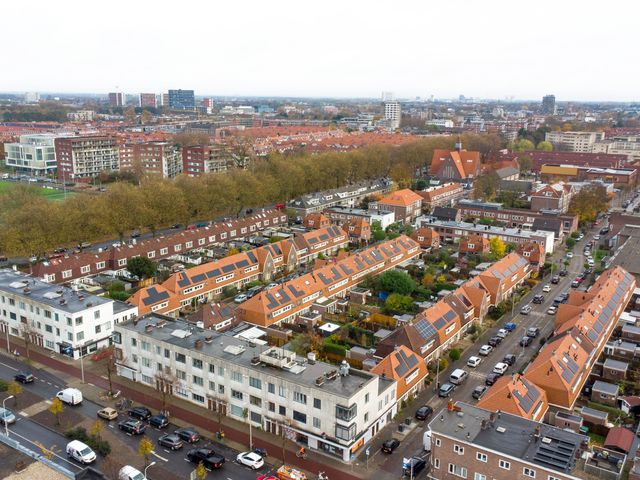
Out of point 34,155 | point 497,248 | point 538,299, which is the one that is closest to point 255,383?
point 538,299

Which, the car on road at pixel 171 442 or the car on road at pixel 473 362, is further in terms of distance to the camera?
the car on road at pixel 473 362

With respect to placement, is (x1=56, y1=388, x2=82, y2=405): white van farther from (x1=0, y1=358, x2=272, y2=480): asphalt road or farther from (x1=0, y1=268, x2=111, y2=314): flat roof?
(x1=0, y1=268, x2=111, y2=314): flat roof

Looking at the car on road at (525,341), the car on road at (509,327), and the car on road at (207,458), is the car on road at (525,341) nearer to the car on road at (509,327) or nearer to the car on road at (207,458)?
the car on road at (509,327)

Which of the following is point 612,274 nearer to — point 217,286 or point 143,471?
point 217,286

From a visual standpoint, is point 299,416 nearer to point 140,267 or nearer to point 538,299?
point 140,267

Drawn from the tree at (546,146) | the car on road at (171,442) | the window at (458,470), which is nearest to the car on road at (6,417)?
the car on road at (171,442)

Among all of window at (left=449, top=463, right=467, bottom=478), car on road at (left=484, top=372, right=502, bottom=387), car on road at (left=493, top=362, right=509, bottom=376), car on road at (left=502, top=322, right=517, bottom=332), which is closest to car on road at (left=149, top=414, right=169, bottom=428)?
window at (left=449, top=463, right=467, bottom=478)
